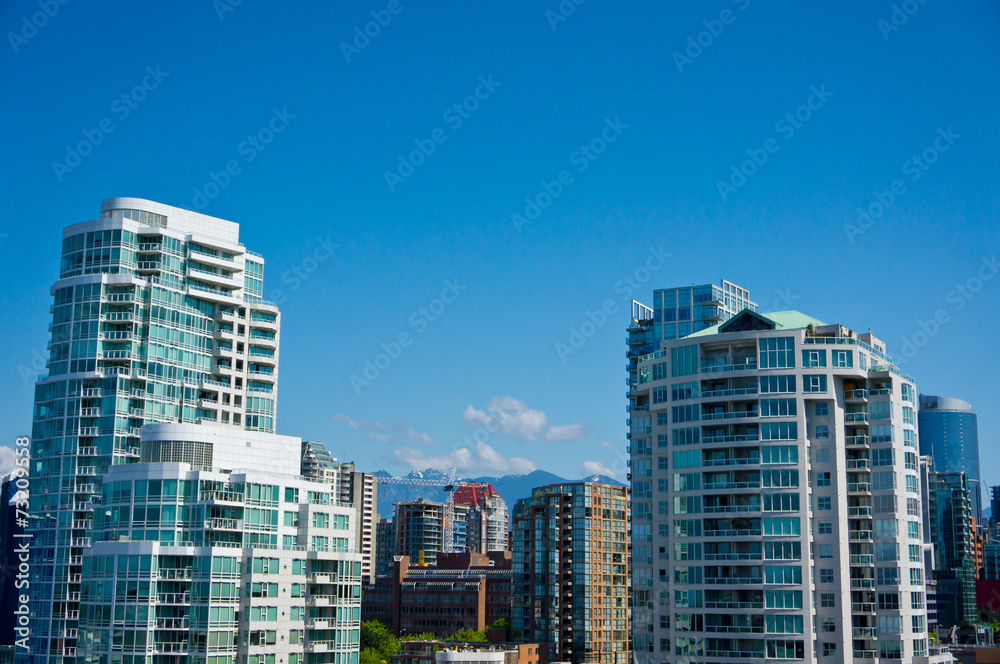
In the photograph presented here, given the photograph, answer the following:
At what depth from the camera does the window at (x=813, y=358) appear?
133312 millimetres

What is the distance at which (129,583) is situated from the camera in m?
119

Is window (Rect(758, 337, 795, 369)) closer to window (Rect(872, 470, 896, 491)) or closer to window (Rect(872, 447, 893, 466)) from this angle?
window (Rect(872, 447, 893, 466))

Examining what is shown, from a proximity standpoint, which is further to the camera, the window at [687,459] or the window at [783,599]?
the window at [687,459]

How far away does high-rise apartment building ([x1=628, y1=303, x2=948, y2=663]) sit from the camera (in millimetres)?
128375

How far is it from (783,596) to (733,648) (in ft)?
26.7

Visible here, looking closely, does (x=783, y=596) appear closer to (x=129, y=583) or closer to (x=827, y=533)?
(x=827, y=533)

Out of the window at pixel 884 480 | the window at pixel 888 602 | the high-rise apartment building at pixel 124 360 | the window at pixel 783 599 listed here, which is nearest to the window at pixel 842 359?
the window at pixel 884 480

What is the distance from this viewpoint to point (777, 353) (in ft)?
440

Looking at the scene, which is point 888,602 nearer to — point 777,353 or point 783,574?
point 783,574

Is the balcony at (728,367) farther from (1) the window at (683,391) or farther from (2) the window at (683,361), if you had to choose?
(1) the window at (683,391)

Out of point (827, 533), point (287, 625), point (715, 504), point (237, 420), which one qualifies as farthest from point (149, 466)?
point (827, 533)

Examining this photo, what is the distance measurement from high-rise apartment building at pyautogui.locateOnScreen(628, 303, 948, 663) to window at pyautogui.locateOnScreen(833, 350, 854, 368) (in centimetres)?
23

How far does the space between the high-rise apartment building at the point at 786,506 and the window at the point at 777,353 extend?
0.38ft

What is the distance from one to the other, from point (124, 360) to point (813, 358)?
283 ft
